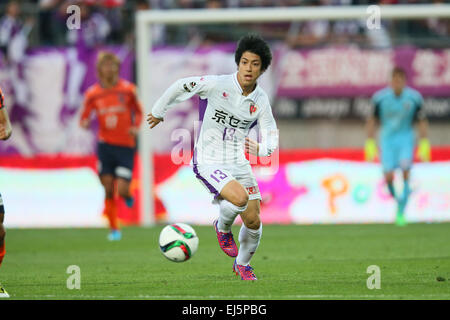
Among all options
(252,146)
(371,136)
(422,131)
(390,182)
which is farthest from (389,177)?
(252,146)

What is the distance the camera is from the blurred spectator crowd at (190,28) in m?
19.4

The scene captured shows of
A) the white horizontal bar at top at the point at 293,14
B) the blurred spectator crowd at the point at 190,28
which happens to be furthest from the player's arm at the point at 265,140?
the blurred spectator crowd at the point at 190,28

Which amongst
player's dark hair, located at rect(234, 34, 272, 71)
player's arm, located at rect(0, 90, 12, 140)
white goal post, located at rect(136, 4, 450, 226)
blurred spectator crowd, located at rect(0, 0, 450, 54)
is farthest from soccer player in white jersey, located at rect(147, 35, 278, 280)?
blurred spectator crowd, located at rect(0, 0, 450, 54)

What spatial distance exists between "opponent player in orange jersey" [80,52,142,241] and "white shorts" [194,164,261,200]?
Result: 533 centimetres

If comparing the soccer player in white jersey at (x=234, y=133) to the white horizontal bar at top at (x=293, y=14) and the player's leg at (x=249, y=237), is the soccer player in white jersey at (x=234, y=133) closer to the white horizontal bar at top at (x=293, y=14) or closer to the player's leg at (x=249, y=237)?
the player's leg at (x=249, y=237)

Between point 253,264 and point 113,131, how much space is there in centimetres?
481

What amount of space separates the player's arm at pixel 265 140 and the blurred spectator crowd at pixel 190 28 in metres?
10.7

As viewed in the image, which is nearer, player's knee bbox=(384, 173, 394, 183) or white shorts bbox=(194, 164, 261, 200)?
white shorts bbox=(194, 164, 261, 200)

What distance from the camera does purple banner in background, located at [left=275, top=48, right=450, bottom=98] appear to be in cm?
1916

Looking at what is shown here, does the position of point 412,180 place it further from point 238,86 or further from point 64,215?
point 238,86

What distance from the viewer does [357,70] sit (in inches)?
757

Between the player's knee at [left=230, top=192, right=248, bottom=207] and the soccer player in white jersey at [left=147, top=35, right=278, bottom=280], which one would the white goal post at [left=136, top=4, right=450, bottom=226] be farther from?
the player's knee at [left=230, top=192, right=248, bottom=207]
